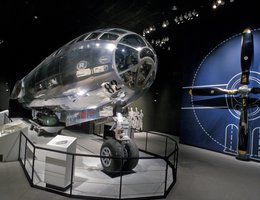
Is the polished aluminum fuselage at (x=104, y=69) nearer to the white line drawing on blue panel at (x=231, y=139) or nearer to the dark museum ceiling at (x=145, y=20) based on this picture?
the dark museum ceiling at (x=145, y=20)

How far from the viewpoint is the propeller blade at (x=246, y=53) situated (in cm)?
842

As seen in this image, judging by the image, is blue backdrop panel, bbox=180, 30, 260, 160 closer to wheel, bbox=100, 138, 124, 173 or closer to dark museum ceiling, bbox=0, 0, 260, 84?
dark museum ceiling, bbox=0, 0, 260, 84

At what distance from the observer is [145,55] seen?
503cm

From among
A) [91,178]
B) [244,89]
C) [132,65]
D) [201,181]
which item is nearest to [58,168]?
[91,178]

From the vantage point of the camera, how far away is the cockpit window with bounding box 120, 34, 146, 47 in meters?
5.00

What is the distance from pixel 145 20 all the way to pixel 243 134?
274 inches

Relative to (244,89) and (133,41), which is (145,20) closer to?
(244,89)

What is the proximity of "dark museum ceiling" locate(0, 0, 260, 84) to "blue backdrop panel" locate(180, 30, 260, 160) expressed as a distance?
661 mm

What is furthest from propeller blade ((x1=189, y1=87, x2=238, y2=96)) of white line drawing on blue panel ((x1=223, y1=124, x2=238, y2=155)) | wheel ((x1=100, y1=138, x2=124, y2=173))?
wheel ((x1=100, y1=138, x2=124, y2=173))

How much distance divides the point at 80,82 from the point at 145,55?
5.62 ft

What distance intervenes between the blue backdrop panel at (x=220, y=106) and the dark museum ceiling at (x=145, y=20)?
0.66 meters

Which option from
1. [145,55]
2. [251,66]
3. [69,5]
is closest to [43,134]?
[69,5]

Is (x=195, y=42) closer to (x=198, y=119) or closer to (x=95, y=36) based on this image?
(x=198, y=119)

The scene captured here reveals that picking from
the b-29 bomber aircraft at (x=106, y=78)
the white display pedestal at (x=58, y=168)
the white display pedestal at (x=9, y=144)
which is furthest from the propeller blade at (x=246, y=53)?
the white display pedestal at (x=9, y=144)
